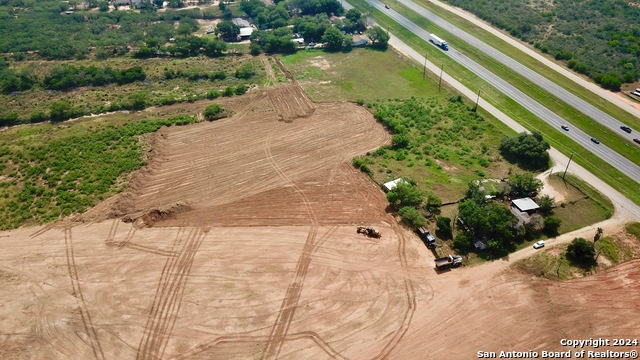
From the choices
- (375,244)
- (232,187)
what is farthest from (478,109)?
(232,187)

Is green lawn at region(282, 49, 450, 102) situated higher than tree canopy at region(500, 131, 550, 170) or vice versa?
green lawn at region(282, 49, 450, 102)

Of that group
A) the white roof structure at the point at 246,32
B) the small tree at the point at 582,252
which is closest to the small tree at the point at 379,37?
the white roof structure at the point at 246,32

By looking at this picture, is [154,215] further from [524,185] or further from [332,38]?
[332,38]

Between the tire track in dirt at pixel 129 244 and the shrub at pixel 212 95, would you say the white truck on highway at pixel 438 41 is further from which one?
the tire track in dirt at pixel 129 244

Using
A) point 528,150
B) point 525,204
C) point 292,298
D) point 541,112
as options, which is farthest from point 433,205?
point 541,112

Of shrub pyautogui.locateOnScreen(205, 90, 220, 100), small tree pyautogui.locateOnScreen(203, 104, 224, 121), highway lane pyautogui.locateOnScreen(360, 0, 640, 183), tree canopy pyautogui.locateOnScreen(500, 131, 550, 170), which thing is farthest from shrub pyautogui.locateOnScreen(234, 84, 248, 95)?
tree canopy pyautogui.locateOnScreen(500, 131, 550, 170)

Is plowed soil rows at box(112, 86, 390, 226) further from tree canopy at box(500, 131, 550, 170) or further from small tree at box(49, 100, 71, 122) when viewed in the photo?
small tree at box(49, 100, 71, 122)
